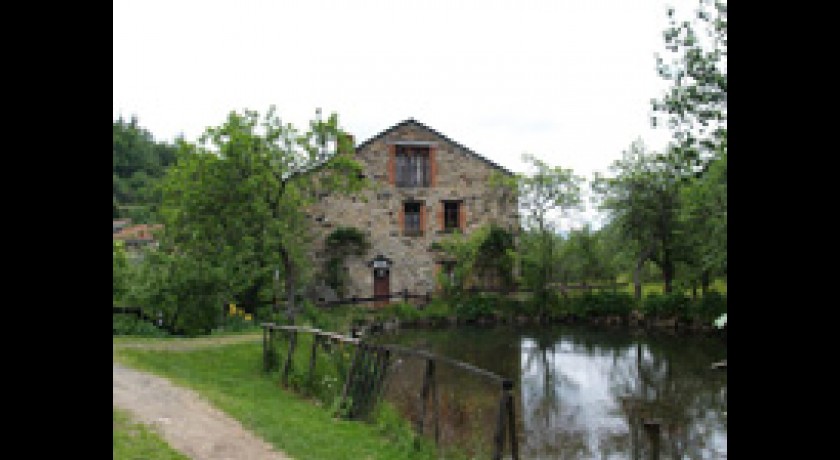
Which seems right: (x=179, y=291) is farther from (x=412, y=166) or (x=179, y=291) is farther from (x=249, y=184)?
(x=412, y=166)

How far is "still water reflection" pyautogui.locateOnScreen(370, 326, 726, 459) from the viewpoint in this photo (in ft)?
28.2

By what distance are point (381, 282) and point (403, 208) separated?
3.24m

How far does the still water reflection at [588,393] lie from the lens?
28.2 feet

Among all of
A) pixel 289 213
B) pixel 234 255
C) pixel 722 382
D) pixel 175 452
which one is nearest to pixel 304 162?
pixel 289 213

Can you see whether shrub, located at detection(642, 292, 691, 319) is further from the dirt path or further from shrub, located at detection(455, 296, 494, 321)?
the dirt path

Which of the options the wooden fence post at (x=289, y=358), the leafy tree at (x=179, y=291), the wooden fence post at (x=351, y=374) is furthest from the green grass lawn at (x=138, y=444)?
the leafy tree at (x=179, y=291)

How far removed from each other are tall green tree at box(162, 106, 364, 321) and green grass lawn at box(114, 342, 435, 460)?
2903 mm

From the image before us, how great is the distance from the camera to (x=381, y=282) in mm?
24438

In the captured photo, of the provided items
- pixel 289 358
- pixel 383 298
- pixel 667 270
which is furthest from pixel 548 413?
pixel 667 270

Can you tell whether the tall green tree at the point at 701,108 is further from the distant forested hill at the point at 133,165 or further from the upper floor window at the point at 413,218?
the distant forested hill at the point at 133,165

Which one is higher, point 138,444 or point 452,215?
point 452,215

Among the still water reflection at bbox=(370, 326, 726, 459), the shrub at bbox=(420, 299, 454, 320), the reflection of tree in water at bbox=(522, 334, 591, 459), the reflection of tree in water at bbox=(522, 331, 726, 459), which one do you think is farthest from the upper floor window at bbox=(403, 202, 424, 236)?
the reflection of tree in water at bbox=(522, 334, 591, 459)
